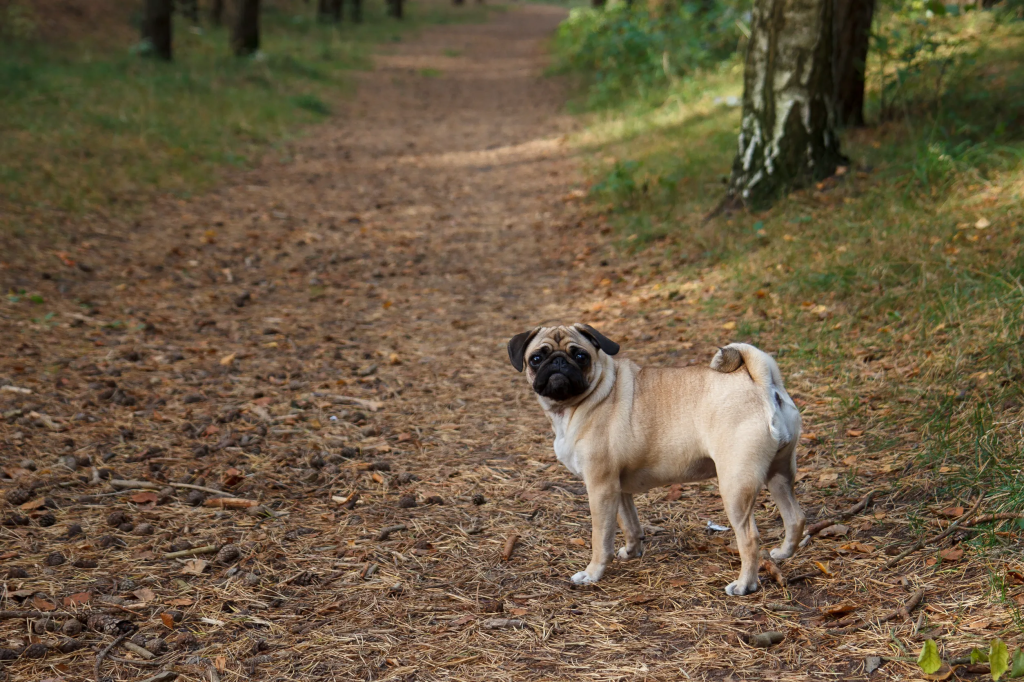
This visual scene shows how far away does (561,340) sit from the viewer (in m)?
4.25

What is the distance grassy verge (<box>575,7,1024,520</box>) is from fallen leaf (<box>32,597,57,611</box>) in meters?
4.16

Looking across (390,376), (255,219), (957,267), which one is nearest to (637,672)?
(390,376)

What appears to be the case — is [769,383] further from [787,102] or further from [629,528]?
[787,102]

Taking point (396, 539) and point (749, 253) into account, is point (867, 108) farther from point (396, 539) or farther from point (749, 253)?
point (396, 539)

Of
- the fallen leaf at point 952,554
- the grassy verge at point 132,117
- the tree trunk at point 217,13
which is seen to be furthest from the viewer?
the tree trunk at point 217,13

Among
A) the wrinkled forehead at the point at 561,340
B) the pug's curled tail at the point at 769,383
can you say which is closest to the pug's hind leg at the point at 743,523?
the pug's curled tail at the point at 769,383

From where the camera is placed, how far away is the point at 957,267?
609cm

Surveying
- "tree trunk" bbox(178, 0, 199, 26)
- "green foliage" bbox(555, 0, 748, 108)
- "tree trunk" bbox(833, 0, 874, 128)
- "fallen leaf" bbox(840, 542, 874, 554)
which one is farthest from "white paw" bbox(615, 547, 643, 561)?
"tree trunk" bbox(178, 0, 199, 26)

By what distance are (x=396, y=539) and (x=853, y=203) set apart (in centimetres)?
561

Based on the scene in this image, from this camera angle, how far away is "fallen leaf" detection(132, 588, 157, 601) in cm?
388

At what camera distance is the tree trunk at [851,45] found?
9.59m

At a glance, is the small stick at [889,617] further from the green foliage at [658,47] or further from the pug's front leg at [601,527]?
the green foliage at [658,47]

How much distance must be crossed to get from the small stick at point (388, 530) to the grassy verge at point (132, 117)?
257 inches

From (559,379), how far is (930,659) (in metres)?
1.88
